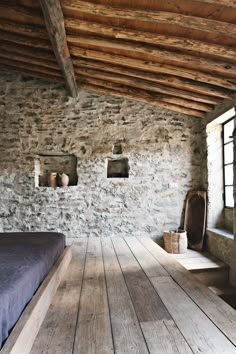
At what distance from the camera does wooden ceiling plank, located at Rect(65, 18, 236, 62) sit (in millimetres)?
3020

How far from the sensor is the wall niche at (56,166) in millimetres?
5480

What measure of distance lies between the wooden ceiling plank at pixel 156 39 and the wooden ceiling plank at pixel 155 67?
0.46 metres

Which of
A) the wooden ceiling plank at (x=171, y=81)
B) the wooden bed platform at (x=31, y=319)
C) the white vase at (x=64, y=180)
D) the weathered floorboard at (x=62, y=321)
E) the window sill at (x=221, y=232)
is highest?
the wooden ceiling plank at (x=171, y=81)

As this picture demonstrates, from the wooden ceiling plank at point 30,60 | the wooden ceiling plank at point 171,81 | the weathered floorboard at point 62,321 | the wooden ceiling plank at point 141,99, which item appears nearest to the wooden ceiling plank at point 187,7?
the wooden ceiling plank at point 171,81

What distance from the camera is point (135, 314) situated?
1.98 m

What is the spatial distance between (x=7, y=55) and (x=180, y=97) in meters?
2.97

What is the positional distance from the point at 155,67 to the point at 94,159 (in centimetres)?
214

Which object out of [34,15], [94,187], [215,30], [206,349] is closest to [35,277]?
[206,349]

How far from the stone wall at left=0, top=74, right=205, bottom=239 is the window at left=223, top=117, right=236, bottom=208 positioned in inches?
17.6

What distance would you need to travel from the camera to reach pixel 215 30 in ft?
8.80

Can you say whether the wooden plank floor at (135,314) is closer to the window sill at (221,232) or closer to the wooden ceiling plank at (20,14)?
the window sill at (221,232)

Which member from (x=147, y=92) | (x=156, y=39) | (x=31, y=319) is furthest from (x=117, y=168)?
(x=31, y=319)

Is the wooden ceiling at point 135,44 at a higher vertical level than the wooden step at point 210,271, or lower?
higher

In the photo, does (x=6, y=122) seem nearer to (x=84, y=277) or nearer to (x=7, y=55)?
(x=7, y=55)
